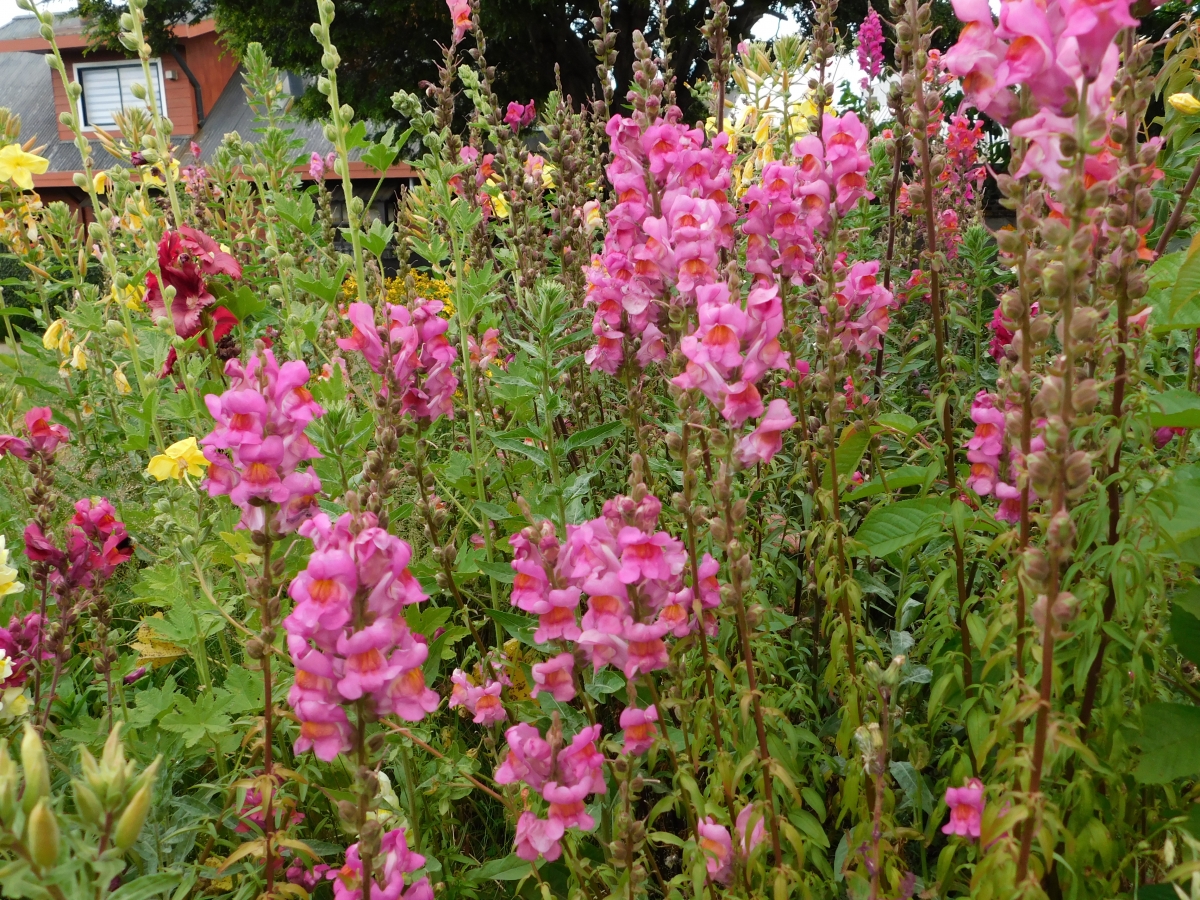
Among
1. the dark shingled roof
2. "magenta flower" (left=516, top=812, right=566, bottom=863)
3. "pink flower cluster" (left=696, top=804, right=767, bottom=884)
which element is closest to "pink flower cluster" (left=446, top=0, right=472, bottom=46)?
"magenta flower" (left=516, top=812, right=566, bottom=863)

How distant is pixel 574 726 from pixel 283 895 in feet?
2.36

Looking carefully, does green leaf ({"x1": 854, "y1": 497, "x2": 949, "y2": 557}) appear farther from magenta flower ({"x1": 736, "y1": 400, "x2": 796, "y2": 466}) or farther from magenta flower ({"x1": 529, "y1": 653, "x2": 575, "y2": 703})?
magenta flower ({"x1": 529, "y1": 653, "x2": 575, "y2": 703})

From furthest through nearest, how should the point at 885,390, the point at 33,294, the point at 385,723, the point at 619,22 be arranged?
the point at 619,22, the point at 33,294, the point at 885,390, the point at 385,723

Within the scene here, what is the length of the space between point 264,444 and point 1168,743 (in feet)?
5.86

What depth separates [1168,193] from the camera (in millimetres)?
2514

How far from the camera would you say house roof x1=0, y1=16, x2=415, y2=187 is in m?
25.2

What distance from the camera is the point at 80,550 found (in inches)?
96.7

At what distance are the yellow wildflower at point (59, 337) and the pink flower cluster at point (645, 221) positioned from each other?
3.04 metres

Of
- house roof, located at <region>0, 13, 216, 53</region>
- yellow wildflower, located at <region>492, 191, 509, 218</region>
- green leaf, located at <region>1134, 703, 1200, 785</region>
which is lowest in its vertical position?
green leaf, located at <region>1134, 703, 1200, 785</region>

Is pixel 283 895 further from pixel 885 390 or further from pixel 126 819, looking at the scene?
pixel 885 390

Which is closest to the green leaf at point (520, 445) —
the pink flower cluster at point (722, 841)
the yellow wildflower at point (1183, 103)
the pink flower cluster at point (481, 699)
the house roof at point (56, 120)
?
the pink flower cluster at point (481, 699)

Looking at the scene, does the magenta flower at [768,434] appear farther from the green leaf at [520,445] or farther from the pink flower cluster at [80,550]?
the pink flower cluster at [80,550]

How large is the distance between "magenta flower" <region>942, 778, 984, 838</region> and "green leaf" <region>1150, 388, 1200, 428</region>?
2.51 ft

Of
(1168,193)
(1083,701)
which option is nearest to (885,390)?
(1168,193)
